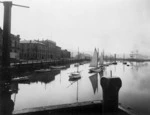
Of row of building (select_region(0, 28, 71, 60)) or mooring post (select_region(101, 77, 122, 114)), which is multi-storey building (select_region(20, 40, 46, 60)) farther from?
mooring post (select_region(101, 77, 122, 114))

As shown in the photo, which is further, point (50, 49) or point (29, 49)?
point (50, 49)

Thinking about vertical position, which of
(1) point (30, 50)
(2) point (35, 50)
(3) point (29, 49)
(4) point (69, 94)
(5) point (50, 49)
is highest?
(5) point (50, 49)

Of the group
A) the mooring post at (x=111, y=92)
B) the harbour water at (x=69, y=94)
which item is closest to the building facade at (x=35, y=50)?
the harbour water at (x=69, y=94)

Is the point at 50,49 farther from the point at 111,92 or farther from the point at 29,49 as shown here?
the point at 111,92

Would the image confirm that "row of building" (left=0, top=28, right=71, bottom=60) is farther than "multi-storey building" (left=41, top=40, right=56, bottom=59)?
No

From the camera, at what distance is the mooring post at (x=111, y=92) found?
12.5ft

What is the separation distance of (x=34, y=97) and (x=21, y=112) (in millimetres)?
20948

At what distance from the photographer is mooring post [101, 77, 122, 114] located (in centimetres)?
381

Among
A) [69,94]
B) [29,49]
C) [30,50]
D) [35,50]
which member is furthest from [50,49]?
[69,94]

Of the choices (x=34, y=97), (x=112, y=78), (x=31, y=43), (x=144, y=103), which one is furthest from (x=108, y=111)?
(x=31, y=43)

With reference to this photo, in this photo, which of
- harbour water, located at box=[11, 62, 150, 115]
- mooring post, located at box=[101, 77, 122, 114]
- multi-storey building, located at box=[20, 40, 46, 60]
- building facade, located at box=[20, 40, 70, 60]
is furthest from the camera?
building facade, located at box=[20, 40, 70, 60]

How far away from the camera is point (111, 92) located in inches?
151

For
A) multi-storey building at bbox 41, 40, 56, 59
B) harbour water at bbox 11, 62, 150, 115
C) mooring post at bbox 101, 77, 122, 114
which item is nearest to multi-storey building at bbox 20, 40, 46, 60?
multi-storey building at bbox 41, 40, 56, 59

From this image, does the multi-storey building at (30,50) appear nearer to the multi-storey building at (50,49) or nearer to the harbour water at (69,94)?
the multi-storey building at (50,49)
